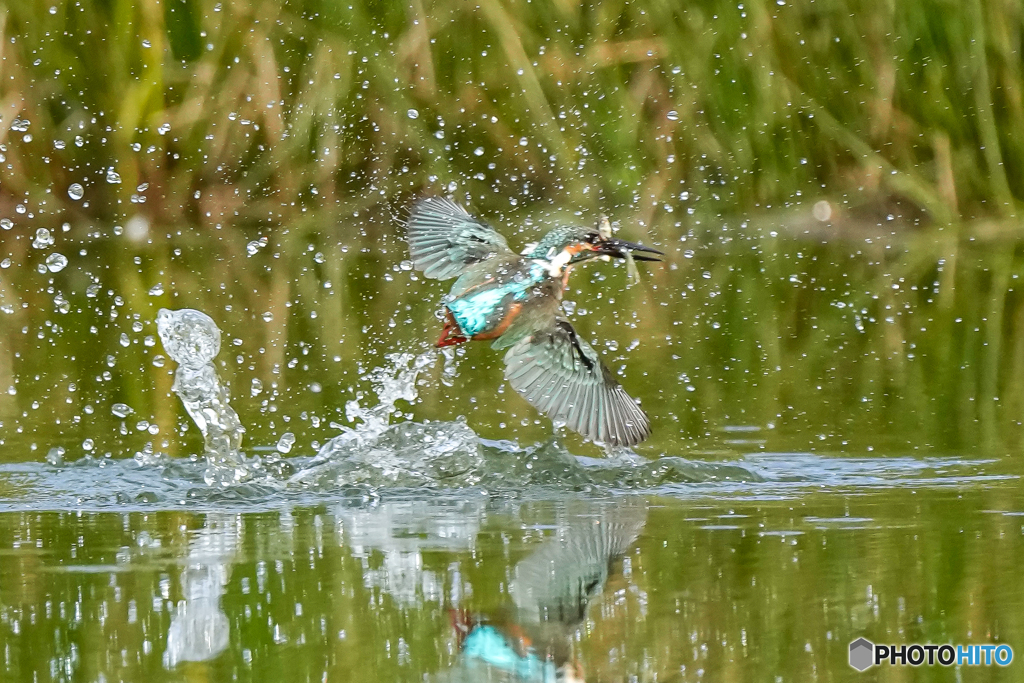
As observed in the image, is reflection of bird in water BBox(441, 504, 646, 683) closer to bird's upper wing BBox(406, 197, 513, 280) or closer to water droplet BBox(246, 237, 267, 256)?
bird's upper wing BBox(406, 197, 513, 280)

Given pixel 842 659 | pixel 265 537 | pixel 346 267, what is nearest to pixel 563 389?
pixel 265 537

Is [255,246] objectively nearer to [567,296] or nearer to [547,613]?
[567,296]

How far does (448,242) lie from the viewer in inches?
237

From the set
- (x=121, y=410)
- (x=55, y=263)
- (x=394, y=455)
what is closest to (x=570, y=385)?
(x=394, y=455)

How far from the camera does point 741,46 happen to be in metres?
10.9

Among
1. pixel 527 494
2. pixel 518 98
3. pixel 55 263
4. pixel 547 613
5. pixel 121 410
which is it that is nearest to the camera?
pixel 547 613

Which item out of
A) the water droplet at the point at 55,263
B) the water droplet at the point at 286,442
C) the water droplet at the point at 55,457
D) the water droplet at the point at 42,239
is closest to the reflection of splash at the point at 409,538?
the water droplet at the point at 286,442

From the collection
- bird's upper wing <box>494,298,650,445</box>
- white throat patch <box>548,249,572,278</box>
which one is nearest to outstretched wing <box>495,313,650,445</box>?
bird's upper wing <box>494,298,650,445</box>

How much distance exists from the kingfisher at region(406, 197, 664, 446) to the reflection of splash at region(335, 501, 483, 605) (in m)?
0.45

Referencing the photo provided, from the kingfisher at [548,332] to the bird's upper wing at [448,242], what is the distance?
222 mm

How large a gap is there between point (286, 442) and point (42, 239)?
6.57m

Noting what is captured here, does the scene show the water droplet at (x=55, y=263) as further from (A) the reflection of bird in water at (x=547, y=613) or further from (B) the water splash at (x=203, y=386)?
(A) the reflection of bird in water at (x=547, y=613)

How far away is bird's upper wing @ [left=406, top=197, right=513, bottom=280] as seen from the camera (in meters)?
5.93

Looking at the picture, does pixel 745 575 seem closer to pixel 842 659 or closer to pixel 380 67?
pixel 842 659
